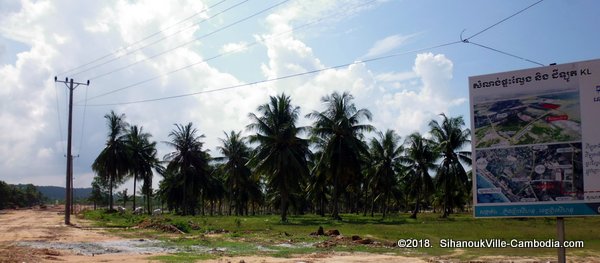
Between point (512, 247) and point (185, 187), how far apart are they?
145ft

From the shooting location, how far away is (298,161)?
42156 millimetres

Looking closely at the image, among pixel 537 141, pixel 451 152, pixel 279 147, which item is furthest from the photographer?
pixel 451 152

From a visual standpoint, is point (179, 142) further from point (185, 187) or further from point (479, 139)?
point (479, 139)

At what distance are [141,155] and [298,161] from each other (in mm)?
28450

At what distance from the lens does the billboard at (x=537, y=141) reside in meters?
9.98

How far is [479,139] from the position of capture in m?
11.0

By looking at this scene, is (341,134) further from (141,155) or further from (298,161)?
(141,155)

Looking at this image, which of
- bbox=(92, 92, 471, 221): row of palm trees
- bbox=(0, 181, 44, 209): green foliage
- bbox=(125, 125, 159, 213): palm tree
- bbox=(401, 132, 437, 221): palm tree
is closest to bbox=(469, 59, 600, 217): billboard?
bbox=(92, 92, 471, 221): row of palm trees

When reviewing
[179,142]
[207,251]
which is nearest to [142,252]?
[207,251]

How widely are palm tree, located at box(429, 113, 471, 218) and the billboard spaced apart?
41.6 m

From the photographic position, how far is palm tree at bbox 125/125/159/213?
60769mm

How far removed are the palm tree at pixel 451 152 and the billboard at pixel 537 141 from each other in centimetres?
4163

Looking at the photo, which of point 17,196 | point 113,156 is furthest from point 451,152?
point 17,196

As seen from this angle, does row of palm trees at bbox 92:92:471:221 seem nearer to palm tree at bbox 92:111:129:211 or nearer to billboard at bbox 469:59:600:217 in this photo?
palm tree at bbox 92:111:129:211
